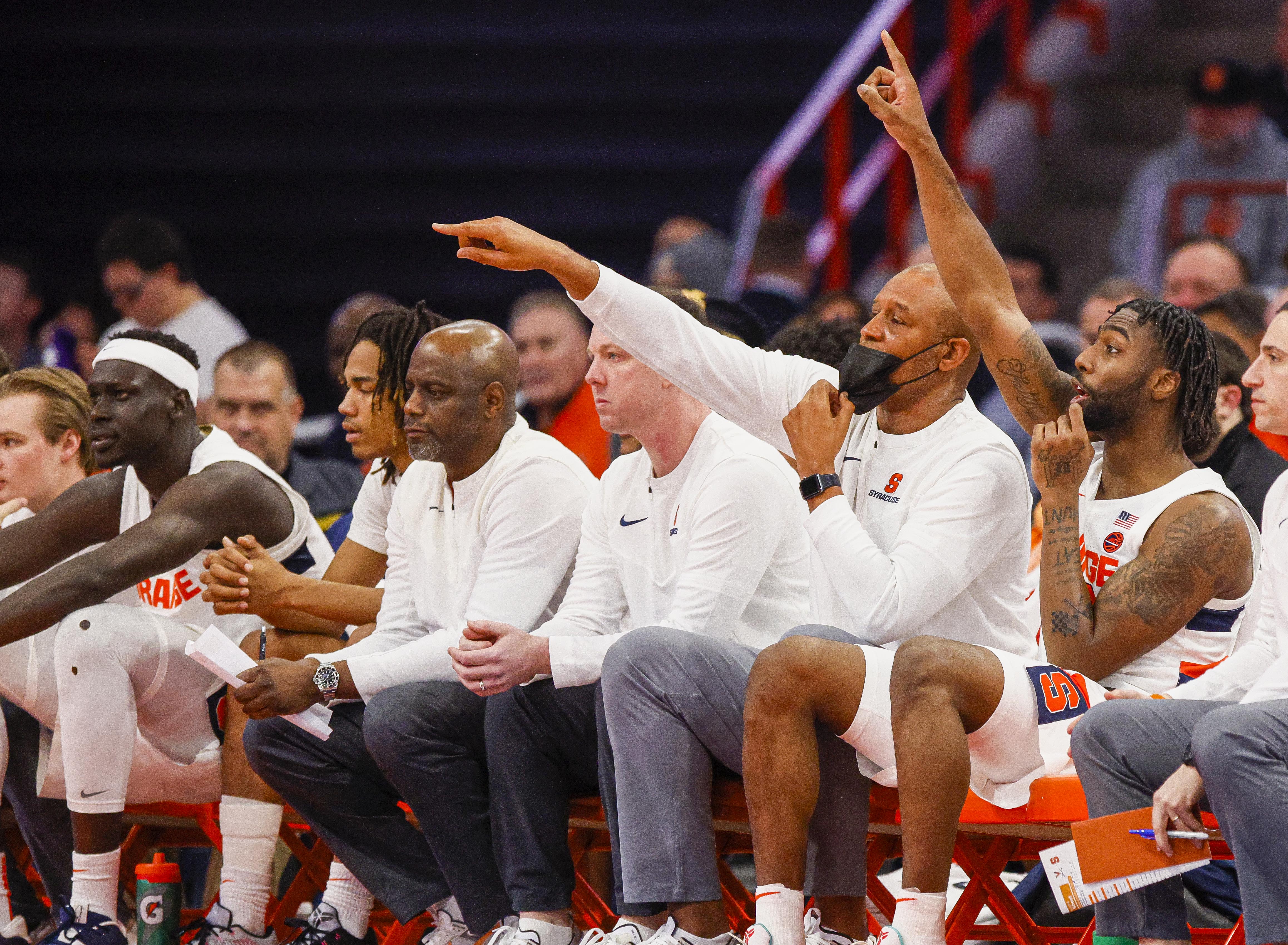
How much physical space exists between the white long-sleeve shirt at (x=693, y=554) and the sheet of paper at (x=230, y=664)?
0.53 m

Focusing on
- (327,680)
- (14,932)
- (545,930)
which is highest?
(327,680)

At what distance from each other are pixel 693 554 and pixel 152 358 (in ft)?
5.69

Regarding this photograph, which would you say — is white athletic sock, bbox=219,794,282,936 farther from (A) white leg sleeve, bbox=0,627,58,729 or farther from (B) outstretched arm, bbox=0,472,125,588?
(B) outstretched arm, bbox=0,472,125,588

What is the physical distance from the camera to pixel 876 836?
11.7 ft

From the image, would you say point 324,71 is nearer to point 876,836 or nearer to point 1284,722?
point 876,836

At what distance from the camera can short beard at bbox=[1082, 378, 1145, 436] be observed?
11.9ft

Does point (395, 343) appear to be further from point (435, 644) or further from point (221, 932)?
point (221, 932)

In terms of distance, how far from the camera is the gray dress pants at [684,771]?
10.7ft

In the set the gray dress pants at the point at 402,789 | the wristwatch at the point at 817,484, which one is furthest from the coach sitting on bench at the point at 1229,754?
the gray dress pants at the point at 402,789

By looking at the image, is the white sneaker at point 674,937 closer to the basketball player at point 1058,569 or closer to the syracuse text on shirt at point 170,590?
the basketball player at point 1058,569

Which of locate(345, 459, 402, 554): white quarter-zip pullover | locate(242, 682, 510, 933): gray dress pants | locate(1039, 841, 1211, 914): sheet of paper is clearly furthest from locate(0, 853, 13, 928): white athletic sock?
locate(1039, 841, 1211, 914): sheet of paper

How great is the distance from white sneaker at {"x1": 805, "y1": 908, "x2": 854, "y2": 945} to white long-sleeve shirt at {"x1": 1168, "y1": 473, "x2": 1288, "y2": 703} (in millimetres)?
779

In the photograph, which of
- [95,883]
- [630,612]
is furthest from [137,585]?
[630,612]

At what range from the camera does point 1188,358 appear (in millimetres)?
3670
